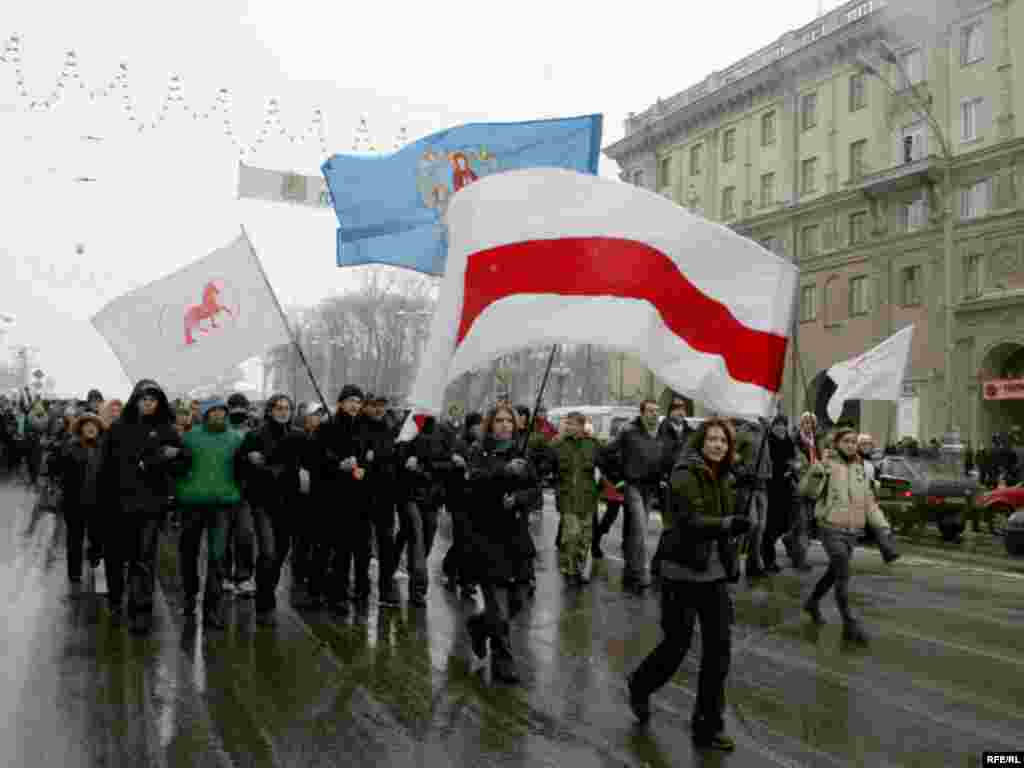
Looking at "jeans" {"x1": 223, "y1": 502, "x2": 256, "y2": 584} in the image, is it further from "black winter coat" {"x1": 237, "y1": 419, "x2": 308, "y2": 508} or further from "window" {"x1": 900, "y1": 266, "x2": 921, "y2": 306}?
"window" {"x1": 900, "y1": 266, "x2": 921, "y2": 306}

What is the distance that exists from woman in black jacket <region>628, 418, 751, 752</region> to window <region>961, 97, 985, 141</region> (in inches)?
1389

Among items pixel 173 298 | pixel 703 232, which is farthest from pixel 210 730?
pixel 173 298

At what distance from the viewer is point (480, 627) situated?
7.39m

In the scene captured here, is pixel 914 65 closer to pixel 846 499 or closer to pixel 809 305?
pixel 809 305

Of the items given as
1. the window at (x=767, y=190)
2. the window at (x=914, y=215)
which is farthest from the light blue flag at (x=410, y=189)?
the window at (x=767, y=190)

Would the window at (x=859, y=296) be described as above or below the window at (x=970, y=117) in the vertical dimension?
below

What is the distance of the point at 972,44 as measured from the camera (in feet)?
124

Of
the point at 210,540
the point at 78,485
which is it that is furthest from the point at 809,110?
the point at 210,540

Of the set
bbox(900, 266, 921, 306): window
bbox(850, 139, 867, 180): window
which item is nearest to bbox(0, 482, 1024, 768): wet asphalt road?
bbox(900, 266, 921, 306): window

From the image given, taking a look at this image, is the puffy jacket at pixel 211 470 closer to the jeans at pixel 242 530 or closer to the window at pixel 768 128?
the jeans at pixel 242 530

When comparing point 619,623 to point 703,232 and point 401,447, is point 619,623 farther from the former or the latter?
point 703,232

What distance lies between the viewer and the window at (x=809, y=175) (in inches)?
1827

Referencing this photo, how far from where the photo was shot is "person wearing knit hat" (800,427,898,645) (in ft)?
29.6

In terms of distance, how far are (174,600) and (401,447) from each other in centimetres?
246
